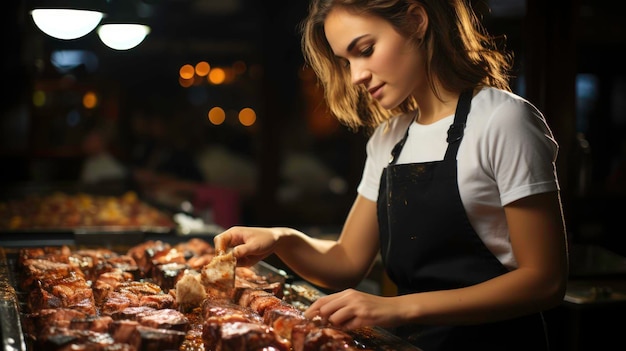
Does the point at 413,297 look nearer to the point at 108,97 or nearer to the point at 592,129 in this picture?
the point at 592,129

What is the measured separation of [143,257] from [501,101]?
183 centimetres

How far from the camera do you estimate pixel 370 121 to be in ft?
10.8

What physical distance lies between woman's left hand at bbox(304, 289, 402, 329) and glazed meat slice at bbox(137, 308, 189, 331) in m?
0.40

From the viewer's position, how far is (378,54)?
264 centimetres

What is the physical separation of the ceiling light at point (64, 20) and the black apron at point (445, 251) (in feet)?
7.74

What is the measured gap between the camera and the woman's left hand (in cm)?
212

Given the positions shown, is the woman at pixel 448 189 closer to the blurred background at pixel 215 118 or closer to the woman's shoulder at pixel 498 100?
the woman's shoulder at pixel 498 100

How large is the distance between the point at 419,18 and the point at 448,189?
2.03 feet

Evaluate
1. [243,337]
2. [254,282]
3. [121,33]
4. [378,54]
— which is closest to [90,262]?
[254,282]

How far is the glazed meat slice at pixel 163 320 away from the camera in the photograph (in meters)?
2.24

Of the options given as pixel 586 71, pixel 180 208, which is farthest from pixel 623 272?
pixel 586 71

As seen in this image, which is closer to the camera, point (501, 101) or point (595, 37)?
point (501, 101)

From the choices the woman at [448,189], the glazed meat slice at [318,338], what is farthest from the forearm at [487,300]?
the glazed meat slice at [318,338]

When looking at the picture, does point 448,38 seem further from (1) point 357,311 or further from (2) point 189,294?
(2) point 189,294
